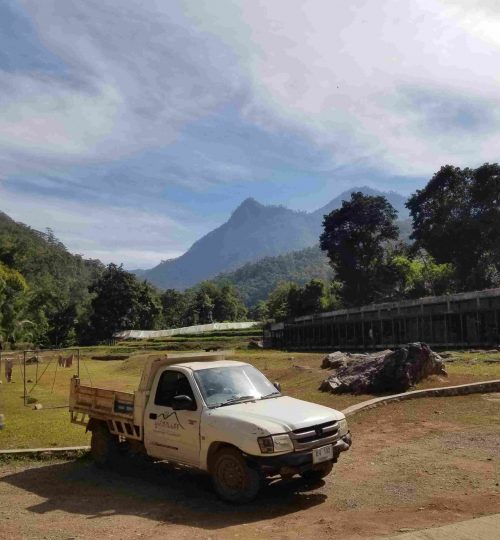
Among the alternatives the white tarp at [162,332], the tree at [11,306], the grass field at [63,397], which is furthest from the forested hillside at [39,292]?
the grass field at [63,397]

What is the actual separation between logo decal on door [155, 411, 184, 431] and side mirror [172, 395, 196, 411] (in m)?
0.29

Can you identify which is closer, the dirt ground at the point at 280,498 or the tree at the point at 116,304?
the dirt ground at the point at 280,498

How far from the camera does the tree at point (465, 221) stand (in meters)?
55.0

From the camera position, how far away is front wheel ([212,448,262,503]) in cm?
731

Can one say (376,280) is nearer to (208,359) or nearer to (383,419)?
(383,419)

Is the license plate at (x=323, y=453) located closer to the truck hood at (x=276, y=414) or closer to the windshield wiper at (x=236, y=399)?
the truck hood at (x=276, y=414)

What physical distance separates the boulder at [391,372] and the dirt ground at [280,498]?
5979 millimetres

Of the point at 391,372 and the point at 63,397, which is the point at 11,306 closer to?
the point at 63,397

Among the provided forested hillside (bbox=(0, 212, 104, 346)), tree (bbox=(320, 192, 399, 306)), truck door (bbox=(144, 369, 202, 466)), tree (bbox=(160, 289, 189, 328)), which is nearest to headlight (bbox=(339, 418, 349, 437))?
truck door (bbox=(144, 369, 202, 466))

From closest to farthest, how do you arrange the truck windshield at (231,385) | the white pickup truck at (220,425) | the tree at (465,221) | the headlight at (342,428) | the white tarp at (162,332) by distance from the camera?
A: the white pickup truck at (220,425), the headlight at (342,428), the truck windshield at (231,385), the tree at (465,221), the white tarp at (162,332)

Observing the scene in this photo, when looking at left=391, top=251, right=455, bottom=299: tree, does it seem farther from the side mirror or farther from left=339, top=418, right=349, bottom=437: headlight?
the side mirror

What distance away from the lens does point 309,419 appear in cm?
764

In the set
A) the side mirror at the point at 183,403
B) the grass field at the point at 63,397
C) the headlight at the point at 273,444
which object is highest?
the side mirror at the point at 183,403

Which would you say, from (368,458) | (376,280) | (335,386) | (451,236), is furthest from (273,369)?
(376,280)
